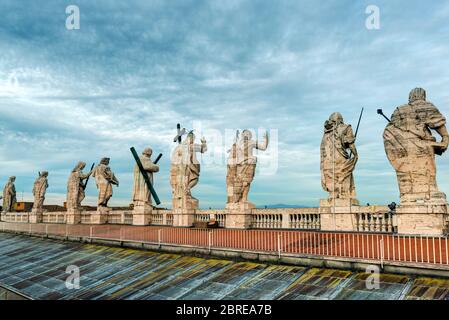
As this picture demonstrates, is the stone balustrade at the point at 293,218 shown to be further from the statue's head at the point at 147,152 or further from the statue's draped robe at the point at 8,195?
the statue's draped robe at the point at 8,195

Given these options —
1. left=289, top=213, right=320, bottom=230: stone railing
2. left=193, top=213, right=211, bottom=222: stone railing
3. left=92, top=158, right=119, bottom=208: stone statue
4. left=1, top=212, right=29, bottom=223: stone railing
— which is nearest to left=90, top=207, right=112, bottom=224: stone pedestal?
left=92, top=158, right=119, bottom=208: stone statue

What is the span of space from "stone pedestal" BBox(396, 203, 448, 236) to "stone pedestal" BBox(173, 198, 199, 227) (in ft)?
31.8

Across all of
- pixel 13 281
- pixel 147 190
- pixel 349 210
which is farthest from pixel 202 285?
pixel 147 190

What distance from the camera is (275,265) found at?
9828 mm

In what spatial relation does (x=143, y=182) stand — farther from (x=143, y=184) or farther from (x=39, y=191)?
(x=39, y=191)

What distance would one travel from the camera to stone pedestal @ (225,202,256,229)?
49.4 feet

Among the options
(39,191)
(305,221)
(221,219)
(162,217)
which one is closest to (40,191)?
(39,191)

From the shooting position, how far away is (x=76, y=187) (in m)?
25.4

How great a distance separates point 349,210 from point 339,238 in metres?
2.45

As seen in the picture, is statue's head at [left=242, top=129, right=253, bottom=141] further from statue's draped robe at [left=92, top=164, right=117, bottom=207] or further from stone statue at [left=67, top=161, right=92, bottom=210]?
stone statue at [left=67, top=161, right=92, bottom=210]

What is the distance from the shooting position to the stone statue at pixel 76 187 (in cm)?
2513

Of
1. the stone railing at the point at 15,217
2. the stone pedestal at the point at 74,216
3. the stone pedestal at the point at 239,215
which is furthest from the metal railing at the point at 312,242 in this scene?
the stone railing at the point at 15,217

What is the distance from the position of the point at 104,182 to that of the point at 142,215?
5.32m

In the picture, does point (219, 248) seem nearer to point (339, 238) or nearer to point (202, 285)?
point (202, 285)
